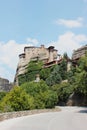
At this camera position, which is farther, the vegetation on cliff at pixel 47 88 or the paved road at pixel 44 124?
the vegetation on cliff at pixel 47 88

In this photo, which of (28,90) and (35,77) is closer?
(28,90)

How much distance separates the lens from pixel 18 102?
43156 mm

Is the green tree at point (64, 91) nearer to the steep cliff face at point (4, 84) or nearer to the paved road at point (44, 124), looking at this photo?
the steep cliff face at point (4, 84)

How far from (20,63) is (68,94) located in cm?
4061

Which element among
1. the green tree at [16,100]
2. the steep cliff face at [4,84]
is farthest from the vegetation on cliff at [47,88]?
the steep cliff face at [4,84]

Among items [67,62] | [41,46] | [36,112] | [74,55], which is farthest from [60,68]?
[36,112]

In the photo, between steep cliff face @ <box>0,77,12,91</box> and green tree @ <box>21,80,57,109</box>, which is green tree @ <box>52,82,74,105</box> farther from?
green tree @ <box>21,80,57,109</box>

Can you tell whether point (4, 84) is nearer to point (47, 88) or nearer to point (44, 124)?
point (47, 88)

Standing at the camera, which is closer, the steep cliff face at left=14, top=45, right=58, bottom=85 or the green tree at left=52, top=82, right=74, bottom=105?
the green tree at left=52, top=82, right=74, bottom=105

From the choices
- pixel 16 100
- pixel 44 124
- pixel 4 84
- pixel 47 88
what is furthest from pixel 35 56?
pixel 44 124

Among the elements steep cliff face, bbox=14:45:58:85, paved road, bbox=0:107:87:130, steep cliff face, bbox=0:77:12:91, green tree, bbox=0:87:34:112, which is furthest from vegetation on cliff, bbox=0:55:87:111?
paved road, bbox=0:107:87:130

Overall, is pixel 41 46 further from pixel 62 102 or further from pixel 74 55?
pixel 62 102

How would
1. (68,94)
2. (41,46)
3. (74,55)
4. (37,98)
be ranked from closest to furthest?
(37,98)
(68,94)
(74,55)
(41,46)

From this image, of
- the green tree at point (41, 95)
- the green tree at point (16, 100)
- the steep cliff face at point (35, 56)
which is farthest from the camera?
the steep cliff face at point (35, 56)
